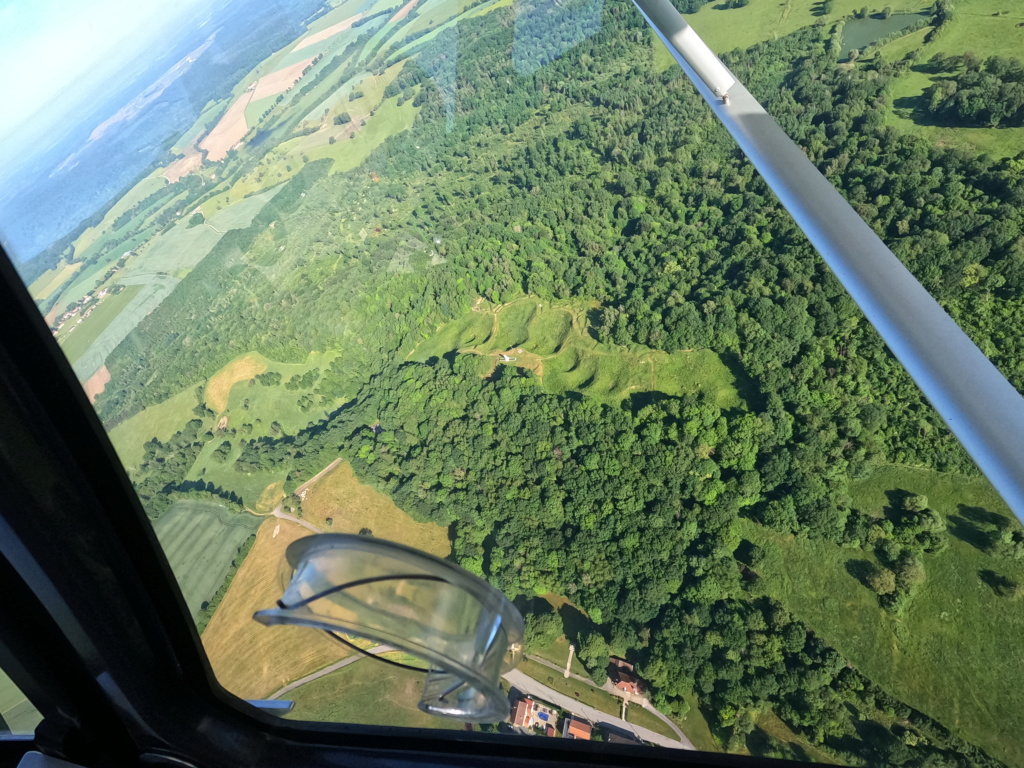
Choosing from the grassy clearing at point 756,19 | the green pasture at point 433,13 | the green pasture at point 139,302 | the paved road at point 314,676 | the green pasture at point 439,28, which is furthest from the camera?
the green pasture at point 433,13

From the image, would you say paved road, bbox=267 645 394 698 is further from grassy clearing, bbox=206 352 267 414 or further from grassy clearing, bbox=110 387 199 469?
grassy clearing, bbox=206 352 267 414

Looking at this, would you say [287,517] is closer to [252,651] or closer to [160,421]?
[160,421]

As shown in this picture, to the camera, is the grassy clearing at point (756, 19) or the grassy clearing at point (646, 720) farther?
the grassy clearing at point (756, 19)

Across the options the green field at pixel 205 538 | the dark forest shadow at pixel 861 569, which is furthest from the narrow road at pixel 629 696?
the dark forest shadow at pixel 861 569

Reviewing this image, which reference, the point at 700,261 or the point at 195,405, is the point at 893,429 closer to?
the point at 700,261

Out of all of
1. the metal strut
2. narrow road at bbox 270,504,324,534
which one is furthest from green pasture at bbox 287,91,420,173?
the metal strut

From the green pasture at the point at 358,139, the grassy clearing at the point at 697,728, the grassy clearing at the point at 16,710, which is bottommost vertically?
the grassy clearing at the point at 697,728

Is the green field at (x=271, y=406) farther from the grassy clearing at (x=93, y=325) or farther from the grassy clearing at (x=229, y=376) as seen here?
the grassy clearing at (x=93, y=325)
